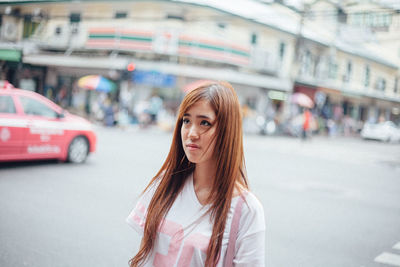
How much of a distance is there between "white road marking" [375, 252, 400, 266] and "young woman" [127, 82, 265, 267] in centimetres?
314

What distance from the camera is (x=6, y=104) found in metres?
6.91

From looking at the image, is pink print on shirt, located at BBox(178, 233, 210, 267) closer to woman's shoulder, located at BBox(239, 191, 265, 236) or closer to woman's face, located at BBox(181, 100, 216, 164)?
woman's shoulder, located at BBox(239, 191, 265, 236)

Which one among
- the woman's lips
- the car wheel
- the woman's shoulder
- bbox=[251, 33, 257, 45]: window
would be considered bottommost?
the car wheel

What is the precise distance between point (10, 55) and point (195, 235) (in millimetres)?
25313

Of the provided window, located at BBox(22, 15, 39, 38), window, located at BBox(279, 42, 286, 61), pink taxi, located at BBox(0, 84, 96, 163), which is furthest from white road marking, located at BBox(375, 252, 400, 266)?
window, located at BBox(22, 15, 39, 38)

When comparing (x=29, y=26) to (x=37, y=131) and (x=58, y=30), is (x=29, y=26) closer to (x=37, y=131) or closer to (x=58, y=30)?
(x=58, y=30)

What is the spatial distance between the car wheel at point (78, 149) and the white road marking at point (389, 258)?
6.36m

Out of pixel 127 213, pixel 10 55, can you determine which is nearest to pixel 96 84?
pixel 10 55

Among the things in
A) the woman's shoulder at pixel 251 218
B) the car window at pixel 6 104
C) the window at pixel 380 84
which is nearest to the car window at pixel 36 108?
the car window at pixel 6 104

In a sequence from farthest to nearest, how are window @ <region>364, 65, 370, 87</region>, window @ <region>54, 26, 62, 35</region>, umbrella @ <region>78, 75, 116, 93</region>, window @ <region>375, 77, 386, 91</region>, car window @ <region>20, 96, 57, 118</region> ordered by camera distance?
window @ <region>375, 77, 386, 91</region> < window @ <region>364, 65, 370, 87</region> < window @ <region>54, 26, 62, 35</region> < umbrella @ <region>78, 75, 116, 93</region> < car window @ <region>20, 96, 57, 118</region>

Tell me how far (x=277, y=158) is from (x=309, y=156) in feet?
6.93

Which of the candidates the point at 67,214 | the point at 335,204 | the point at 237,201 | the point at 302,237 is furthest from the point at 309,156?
the point at 237,201

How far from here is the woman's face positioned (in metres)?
1.58

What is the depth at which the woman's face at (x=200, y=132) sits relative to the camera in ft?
5.20
